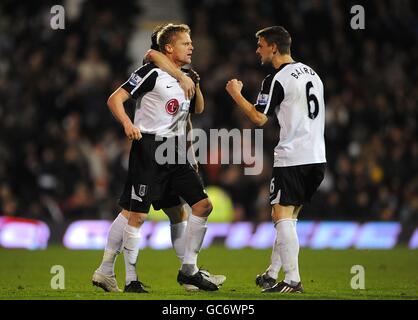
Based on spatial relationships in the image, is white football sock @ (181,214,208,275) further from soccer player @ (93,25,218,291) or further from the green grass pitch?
the green grass pitch

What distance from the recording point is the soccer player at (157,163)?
8.63 m

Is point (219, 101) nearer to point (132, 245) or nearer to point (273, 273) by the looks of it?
point (273, 273)

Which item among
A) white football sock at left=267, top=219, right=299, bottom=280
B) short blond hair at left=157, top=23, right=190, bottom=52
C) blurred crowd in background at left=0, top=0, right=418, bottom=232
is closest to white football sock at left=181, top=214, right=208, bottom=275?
white football sock at left=267, top=219, right=299, bottom=280

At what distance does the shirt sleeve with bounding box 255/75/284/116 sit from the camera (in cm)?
859

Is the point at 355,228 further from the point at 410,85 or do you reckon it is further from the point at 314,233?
the point at 410,85

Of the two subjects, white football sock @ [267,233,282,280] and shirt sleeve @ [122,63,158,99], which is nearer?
shirt sleeve @ [122,63,158,99]

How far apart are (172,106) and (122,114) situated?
503 millimetres

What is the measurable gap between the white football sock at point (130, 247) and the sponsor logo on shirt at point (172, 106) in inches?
41.1

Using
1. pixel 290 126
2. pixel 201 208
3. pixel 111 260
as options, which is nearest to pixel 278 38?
pixel 290 126

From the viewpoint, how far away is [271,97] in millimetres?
8594

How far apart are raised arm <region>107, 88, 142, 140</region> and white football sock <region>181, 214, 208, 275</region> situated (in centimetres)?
96

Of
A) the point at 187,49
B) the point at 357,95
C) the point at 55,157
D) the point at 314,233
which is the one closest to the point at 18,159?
the point at 55,157

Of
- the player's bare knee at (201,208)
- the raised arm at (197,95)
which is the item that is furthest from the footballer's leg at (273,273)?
the raised arm at (197,95)

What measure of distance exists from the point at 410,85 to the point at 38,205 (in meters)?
7.12
